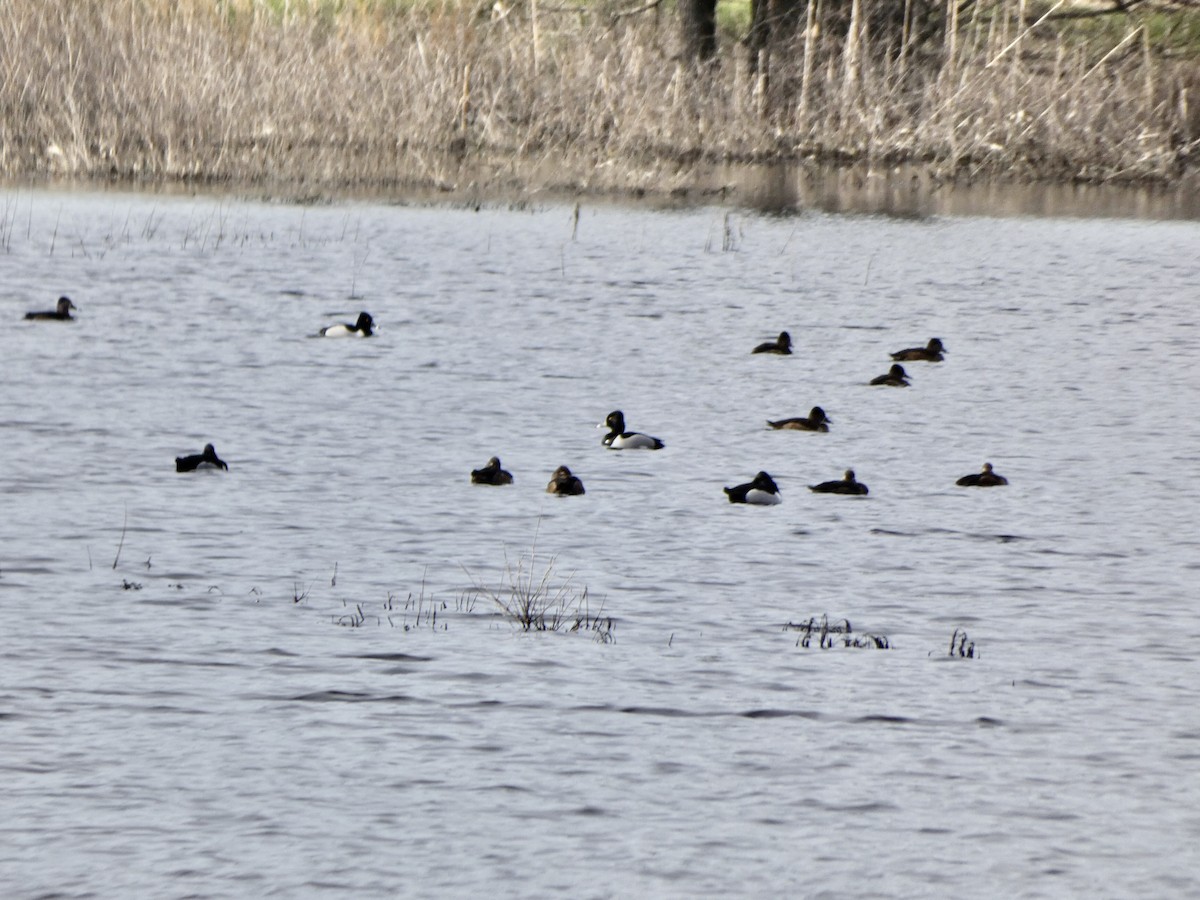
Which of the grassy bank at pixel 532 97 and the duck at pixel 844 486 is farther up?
the grassy bank at pixel 532 97

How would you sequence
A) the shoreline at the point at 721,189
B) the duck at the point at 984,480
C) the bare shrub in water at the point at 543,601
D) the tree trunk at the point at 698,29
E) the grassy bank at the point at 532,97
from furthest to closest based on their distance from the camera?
the tree trunk at the point at 698,29 → the shoreline at the point at 721,189 → the grassy bank at the point at 532,97 → the duck at the point at 984,480 → the bare shrub in water at the point at 543,601

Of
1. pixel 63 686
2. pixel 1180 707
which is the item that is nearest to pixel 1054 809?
pixel 1180 707

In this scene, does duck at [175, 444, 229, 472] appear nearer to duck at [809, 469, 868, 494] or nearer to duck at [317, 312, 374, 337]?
duck at [809, 469, 868, 494]

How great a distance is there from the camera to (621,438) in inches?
695

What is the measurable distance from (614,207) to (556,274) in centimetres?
913

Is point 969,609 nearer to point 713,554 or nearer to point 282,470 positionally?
point 713,554

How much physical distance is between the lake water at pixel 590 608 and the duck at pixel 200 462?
12 cm

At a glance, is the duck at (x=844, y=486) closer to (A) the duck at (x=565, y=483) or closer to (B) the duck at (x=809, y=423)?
(A) the duck at (x=565, y=483)

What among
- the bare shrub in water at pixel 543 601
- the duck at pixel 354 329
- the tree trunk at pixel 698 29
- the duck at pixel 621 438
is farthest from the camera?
the tree trunk at pixel 698 29

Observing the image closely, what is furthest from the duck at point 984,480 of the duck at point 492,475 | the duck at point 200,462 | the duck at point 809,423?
the duck at point 200,462

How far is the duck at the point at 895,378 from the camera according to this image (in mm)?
21484

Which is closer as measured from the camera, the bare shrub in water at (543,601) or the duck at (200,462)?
the bare shrub in water at (543,601)

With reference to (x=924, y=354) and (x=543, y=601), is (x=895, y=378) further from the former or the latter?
(x=543, y=601)

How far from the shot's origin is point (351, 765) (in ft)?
30.6
